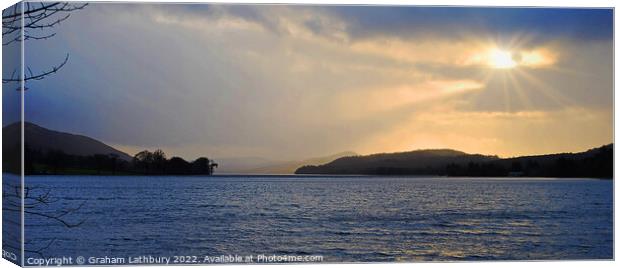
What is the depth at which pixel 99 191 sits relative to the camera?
26797mm

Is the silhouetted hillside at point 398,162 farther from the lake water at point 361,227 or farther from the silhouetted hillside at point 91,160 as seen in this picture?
the silhouetted hillside at point 91,160

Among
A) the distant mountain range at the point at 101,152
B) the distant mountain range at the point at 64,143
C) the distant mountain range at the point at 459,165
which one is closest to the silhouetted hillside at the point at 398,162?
the distant mountain range at the point at 459,165

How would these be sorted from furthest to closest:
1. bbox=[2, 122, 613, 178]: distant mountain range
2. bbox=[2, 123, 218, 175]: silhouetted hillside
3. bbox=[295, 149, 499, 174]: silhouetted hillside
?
bbox=[2, 123, 218, 175]: silhouetted hillside < bbox=[295, 149, 499, 174]: silhouetted hillside < bbox=[2, 122, 613, 178]: distant mountain range

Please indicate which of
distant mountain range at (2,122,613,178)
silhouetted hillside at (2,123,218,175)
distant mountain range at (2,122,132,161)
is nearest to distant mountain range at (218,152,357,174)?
distant mountain range at (2,122,613,178)

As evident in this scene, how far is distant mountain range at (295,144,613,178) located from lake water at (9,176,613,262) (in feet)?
1.17

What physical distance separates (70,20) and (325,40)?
12.9ft

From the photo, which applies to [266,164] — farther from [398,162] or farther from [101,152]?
[101,152]

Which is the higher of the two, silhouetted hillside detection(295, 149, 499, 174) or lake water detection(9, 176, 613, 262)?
silhouetted hillside detection(295, 149, 499, 174)

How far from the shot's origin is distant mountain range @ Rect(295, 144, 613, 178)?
16234mm

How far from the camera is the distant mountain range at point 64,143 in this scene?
15.6 meters

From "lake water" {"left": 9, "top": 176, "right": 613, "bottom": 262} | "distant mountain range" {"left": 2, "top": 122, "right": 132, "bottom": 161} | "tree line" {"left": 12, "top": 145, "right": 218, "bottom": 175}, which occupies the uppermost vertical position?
"distant mountain range" {"left": 2, "top": 122, "right": 132, "bottom": 161}

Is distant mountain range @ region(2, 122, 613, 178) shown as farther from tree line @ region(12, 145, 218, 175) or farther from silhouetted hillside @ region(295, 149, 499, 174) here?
tree line @ region(12, 145, 218, 175)

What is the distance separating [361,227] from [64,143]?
5.44 m

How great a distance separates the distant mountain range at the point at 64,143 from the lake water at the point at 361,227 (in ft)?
1.99
